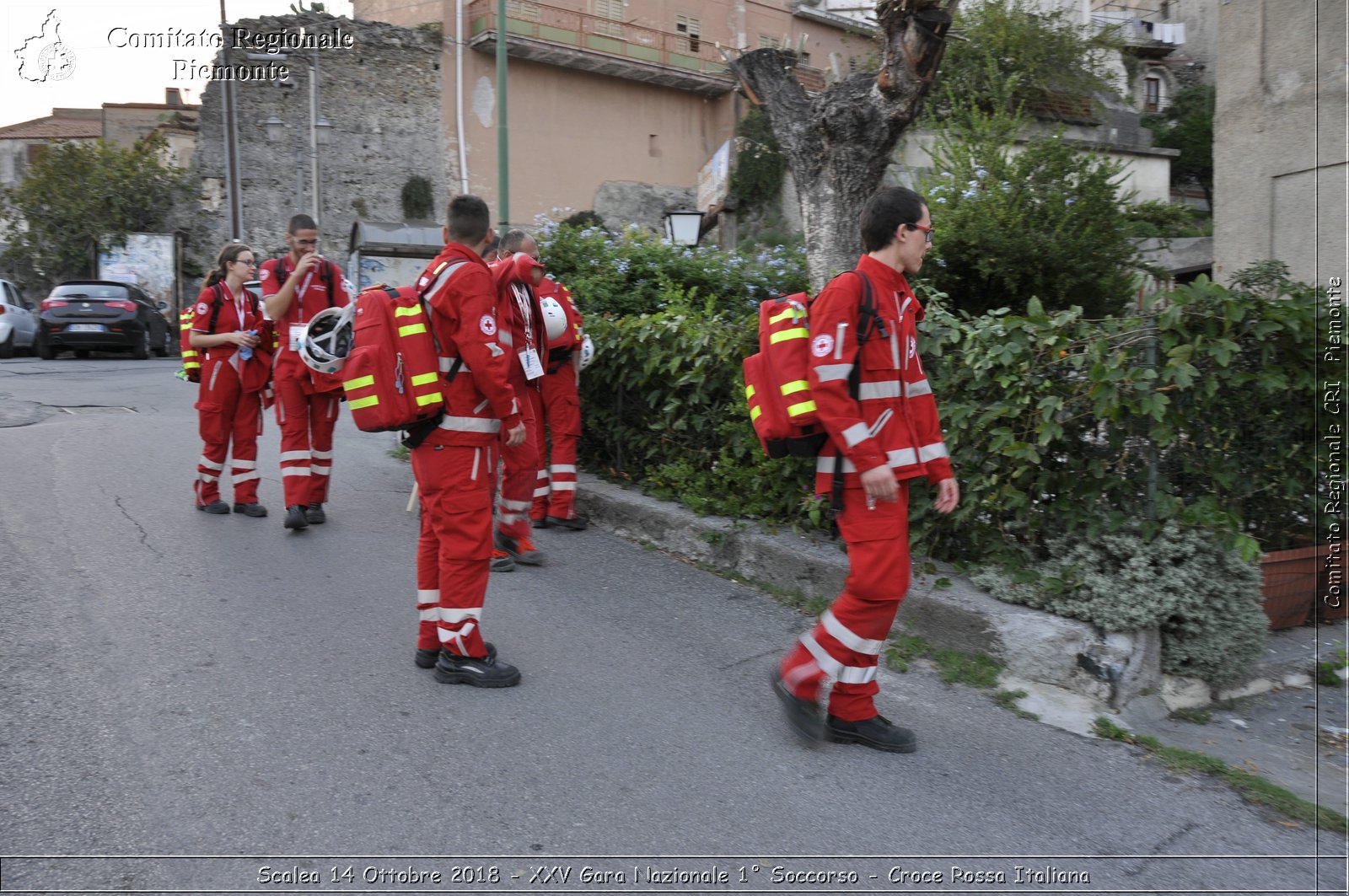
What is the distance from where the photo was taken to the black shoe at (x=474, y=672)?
15.2 ft

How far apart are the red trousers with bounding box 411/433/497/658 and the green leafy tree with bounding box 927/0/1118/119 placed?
61.1ft

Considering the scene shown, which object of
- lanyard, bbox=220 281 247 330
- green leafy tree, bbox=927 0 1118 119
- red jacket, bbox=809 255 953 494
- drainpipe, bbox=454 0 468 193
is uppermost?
drainpipe, bbox=454 0 468 193

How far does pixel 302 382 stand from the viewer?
292 inches

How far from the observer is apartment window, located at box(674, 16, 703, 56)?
3850 centimetres

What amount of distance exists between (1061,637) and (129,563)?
16.8ft

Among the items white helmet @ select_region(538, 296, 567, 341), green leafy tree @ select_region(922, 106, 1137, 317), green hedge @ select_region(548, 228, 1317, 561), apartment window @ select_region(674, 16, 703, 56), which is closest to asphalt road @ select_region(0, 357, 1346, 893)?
green hedge @ select_region(548, 228, 1317, 561)

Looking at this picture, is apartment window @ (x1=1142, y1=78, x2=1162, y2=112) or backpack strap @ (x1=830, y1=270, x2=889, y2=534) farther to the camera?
apartment window @ (x1=1142, y1=78, x2=1162, y2=112)

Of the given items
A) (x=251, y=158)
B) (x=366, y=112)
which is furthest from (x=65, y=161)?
(x=366, y=112)

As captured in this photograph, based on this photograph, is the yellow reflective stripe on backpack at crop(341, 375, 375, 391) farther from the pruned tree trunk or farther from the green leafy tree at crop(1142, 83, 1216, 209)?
the green leafy tree at crop(1142, 83, 1216, 209)

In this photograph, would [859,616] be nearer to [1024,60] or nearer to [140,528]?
[140,528]

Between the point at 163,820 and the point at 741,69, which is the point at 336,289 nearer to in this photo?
Answer: the point at 741,69

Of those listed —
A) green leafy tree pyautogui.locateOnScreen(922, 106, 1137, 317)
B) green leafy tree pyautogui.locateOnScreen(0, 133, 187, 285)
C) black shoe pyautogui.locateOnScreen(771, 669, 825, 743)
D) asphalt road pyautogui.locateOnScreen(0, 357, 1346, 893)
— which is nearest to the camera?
asphalt road pyautogui.locateOnScreen(0, 357, 1346, 893)

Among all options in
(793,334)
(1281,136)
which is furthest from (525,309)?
(1281,136)

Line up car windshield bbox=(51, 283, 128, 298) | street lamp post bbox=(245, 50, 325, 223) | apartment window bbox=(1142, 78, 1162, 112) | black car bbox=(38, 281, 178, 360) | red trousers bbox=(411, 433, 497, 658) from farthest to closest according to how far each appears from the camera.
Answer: apartment window bbox=(1142, 78, 1162, 112) < street lamp post bbox=(245, 50, 325, 223) < car windshield bbox=(51, 283, 128, 298) < black car bbox=(38, 281, 178, 360) < red trousers bbox=(411, 433, 497, 658)
